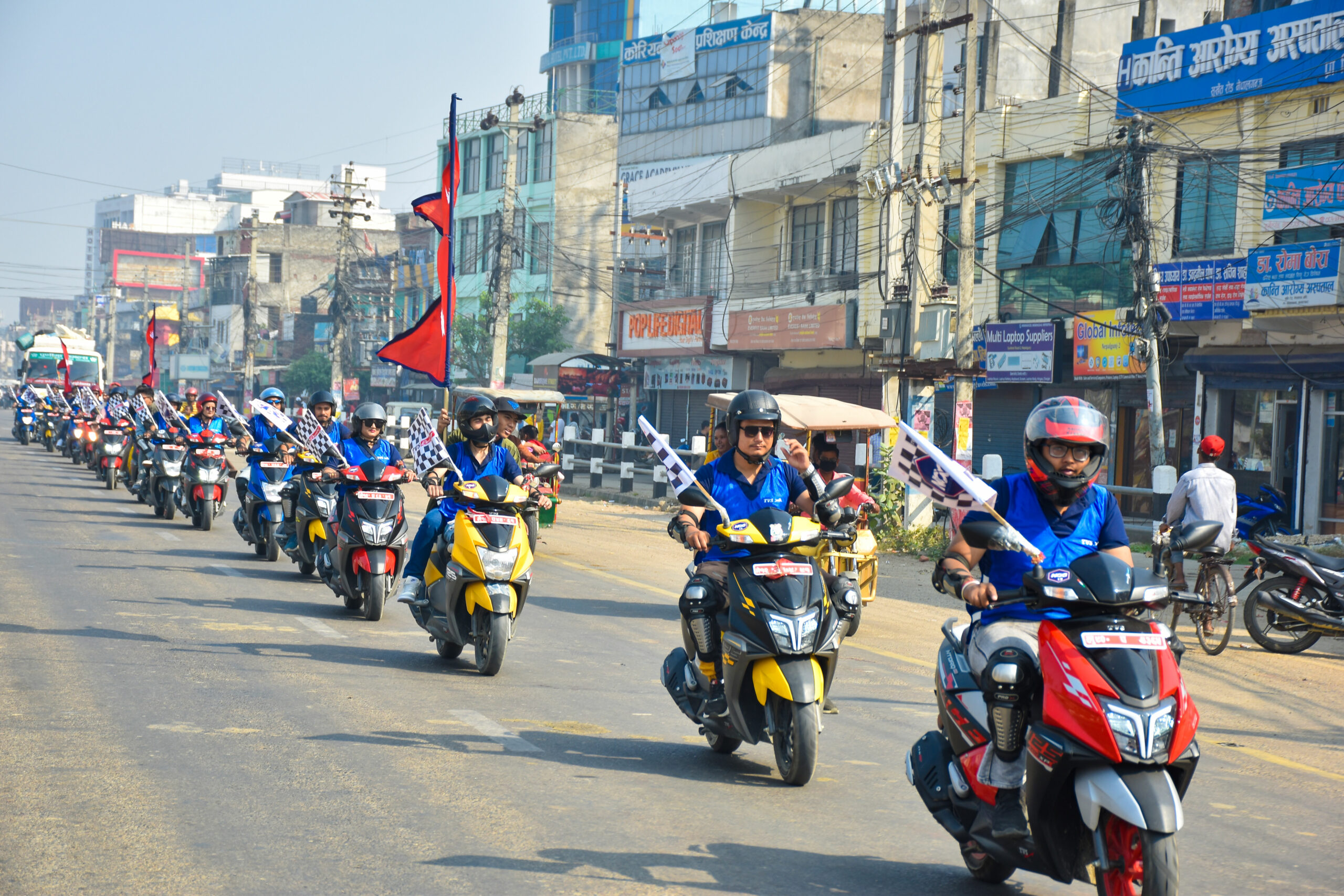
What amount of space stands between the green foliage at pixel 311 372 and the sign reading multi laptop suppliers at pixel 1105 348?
5018 centimetres

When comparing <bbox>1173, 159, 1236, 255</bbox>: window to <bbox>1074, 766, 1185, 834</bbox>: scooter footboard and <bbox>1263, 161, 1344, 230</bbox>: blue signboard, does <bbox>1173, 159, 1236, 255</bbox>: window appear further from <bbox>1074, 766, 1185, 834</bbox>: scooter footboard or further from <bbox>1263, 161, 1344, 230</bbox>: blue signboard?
<bbox>1074, 766, 1185, 834</bbox>: scooter footboard

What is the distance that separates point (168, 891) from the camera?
438cm

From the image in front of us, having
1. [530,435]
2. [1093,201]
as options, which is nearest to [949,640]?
[530,435]

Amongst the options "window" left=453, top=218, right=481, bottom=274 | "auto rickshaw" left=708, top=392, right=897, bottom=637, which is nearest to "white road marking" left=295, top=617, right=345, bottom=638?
"auto rickshaw" left=708, top=392, right=897, bottom=637

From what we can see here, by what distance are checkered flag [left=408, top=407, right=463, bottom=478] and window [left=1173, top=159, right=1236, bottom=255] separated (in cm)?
1767

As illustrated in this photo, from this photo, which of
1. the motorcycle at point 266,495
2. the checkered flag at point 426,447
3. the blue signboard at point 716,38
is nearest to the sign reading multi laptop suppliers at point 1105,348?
the motorcycle at point 266,495

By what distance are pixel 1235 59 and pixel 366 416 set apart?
17835 millimetres

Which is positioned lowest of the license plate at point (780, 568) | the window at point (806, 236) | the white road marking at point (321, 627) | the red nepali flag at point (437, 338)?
the white road marking at point (321, 627)

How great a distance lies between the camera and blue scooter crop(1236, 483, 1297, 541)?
19.9 metres

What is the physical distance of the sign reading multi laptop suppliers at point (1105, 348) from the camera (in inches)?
989

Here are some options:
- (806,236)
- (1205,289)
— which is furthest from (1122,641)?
(806,236)

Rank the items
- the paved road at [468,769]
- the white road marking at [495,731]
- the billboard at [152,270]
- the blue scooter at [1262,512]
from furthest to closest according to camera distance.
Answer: the billboard at [152,270]
the blue scooter at [1262,512]
the white road marking at [495,731]
the paved road at [468,769]

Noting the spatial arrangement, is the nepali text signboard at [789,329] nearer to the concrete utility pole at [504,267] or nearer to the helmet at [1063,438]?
the concrete utility pole at [504,267]

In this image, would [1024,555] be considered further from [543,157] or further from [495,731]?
[543,157]
